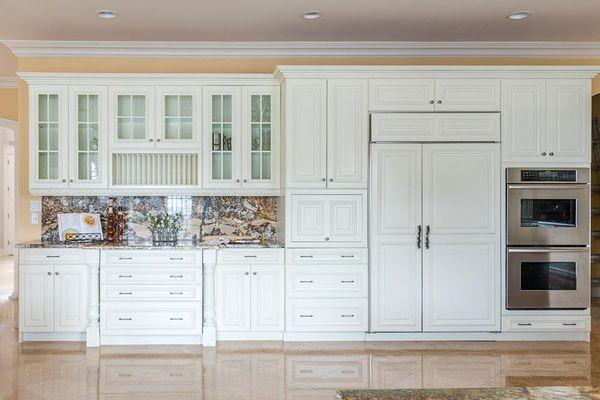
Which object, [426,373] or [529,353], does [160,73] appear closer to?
[426,373]

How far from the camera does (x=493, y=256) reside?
503cm

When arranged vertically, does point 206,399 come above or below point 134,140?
below

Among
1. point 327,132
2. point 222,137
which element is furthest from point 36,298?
point 327,132

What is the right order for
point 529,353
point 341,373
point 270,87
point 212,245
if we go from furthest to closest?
point 270,87 → point 212,245 → point 529,353 → point 341,373

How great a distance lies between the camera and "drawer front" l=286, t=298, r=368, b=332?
16.4 ft

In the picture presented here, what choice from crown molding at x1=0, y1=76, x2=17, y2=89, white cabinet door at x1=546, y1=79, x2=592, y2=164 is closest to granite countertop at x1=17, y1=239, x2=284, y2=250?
white cabinet door at x1=546, y1=79, x2=592, y2=164

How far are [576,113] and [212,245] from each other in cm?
336

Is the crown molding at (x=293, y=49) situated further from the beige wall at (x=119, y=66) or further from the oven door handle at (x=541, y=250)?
the oven door handle at (x=541, y=250)

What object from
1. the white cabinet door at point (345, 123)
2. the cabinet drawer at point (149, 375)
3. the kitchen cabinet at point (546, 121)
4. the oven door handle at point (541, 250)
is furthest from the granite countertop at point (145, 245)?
the kitchen cabinet at point (546, 121)

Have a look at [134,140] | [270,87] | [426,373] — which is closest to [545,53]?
[270,87]

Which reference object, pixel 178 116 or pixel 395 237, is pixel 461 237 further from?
pixel 178 116

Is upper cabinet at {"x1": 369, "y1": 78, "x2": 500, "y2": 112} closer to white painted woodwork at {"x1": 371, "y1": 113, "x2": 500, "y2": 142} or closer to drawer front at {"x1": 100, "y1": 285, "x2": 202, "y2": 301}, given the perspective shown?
white painted woodwork at {"x1": 371, "y1": 113, "x2": 500, "y2": 142}

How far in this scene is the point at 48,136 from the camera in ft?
17.5

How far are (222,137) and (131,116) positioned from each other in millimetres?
860
